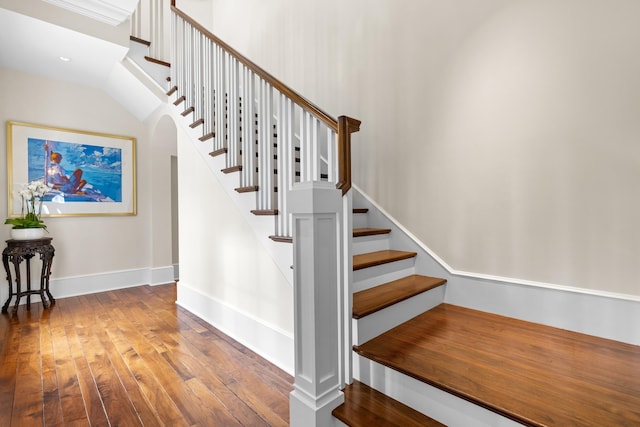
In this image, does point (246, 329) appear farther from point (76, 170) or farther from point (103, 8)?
point (103, 8)

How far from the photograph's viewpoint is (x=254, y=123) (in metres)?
2.36

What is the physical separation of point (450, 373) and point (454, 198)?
1284 mm

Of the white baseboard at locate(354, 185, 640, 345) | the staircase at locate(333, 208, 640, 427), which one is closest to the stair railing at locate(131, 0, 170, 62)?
the white baseboard at locate(354, 185, 640, 345)

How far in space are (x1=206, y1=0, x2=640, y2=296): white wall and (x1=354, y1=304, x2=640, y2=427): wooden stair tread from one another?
1.24ft

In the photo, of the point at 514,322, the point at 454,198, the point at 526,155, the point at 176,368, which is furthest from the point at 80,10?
the point at 514,322

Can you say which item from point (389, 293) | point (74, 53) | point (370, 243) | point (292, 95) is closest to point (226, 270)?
point (370, 243)

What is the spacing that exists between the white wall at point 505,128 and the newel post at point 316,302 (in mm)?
1218

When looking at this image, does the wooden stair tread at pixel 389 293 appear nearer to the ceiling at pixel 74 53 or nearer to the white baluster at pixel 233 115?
the white baluster at pixel 233 115

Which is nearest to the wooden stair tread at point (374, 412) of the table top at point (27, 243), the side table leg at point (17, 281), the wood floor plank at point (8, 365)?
the wood floor plank at point (8, 365)

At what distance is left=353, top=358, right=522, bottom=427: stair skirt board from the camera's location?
119cm

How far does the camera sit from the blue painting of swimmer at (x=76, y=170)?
3.66 m

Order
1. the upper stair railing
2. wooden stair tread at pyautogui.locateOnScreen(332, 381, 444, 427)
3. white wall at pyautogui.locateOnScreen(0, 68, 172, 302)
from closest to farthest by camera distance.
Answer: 1. wooden stair tread at pyautogui.locateOnScreen(332, 381, 444, 427)
2. the upper stair railing
3. white wall at pyautogui.locateOnScreen(0, 68, 172, 302)

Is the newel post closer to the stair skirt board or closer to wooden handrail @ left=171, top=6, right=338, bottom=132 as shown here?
the stair skirt board

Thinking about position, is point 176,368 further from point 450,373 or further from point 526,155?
point 526,155
